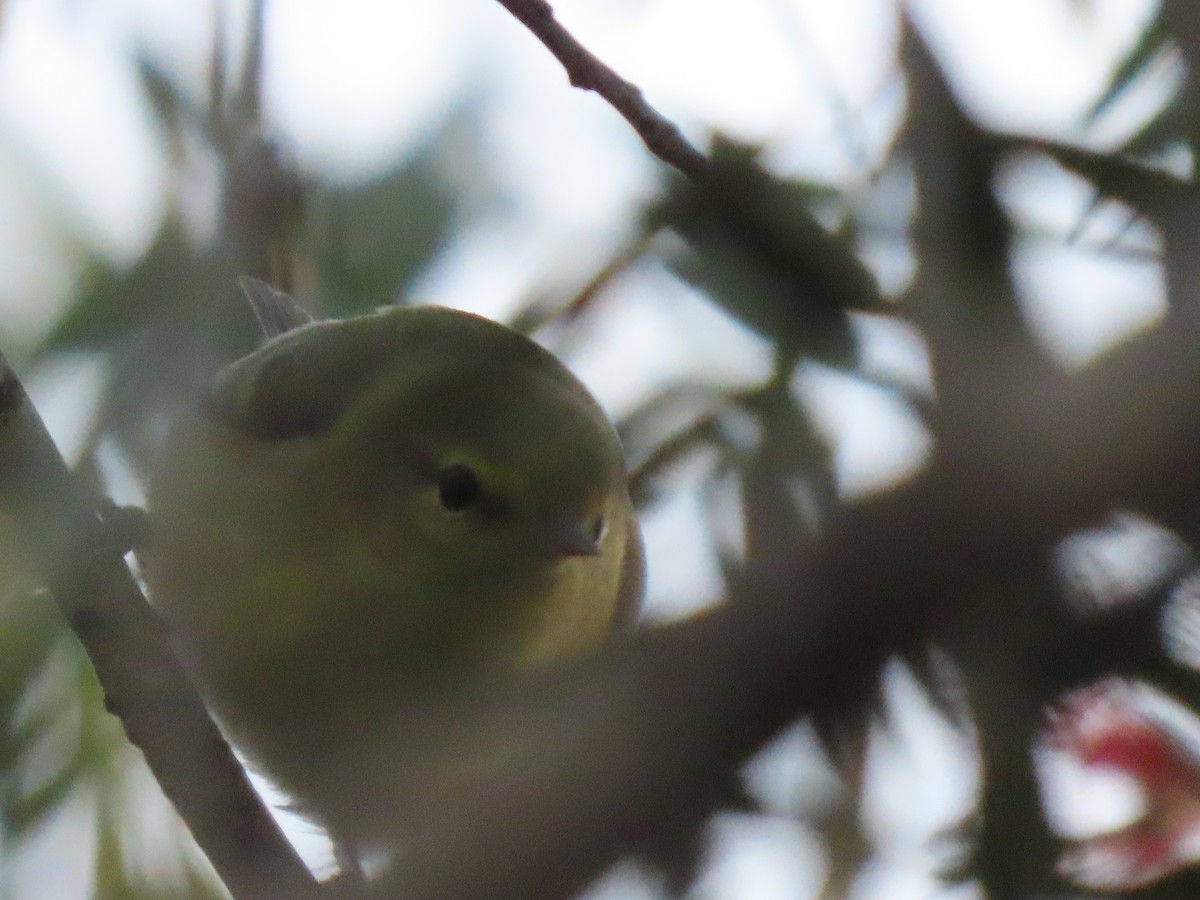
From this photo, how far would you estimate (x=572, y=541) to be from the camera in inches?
52.0

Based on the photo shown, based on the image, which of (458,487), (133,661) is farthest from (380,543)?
(133,661)

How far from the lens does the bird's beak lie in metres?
1.32

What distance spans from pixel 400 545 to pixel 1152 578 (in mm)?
1022

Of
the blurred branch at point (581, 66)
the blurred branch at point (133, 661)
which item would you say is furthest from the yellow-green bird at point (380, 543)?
the blurred branch at point (581, 66)

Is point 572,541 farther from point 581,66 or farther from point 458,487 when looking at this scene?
point 581,66

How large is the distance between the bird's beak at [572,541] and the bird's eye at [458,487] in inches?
3.3

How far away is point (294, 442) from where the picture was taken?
1.44 meters

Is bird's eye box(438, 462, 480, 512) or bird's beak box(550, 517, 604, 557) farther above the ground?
bird's eye box(438, 462, 480, 512)

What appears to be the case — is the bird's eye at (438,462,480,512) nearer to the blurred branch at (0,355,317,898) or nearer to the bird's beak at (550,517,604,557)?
the bird's beak at (550,517,604,557)

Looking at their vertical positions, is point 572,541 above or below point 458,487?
below

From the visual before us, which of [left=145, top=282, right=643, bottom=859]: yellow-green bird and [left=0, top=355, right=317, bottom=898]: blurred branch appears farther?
[left=145, top=282, right=643, bottom=859]: yellow-green bird

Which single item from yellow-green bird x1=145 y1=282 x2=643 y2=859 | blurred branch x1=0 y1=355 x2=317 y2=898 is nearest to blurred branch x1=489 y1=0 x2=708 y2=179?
yellow-green bird x1=145 y1=282 x2=643 y2=859

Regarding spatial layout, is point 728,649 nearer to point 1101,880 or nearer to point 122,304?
point 1101,880

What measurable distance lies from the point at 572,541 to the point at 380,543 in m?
0.17
